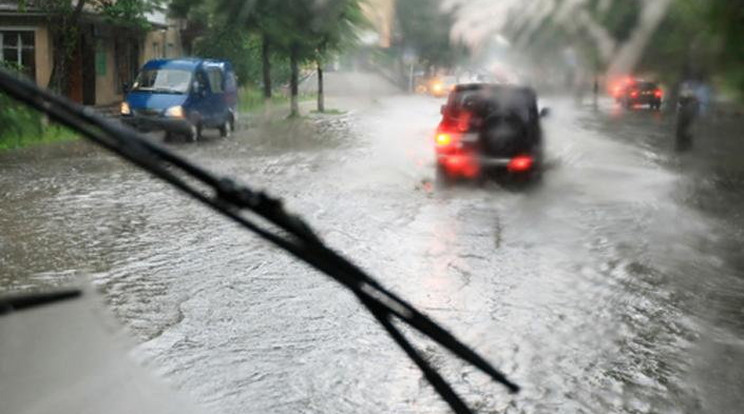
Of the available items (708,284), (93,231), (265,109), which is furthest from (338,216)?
(265,109)

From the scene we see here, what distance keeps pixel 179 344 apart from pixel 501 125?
414cm

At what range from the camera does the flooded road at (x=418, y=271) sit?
13.5 feet

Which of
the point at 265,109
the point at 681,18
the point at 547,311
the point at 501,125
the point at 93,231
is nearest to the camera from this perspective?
the point at 681,18

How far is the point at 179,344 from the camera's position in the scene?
574cm

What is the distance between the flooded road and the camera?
162 inches

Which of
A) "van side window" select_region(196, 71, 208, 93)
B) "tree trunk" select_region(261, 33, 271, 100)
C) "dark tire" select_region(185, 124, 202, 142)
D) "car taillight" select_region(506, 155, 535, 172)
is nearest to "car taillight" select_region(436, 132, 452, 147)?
"dark tire" select_region(185, 124, 202, 142)

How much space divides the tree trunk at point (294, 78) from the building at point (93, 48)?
0.27 m

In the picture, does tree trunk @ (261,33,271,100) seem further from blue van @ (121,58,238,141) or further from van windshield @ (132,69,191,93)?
van windshield @ (132,69,191,93)

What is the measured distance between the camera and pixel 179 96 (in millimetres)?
4660

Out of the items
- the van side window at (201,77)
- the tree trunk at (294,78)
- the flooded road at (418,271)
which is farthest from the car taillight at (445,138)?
the tree trunk at (294,78)

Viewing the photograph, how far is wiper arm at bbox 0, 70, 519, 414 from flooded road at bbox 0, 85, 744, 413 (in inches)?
13.2

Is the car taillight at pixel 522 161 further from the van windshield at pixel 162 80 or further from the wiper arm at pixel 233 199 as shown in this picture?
the wiper arm at pixel 233 199

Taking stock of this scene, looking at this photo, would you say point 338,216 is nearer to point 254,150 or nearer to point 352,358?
point 254,150

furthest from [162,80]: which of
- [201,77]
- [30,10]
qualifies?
[30,10]
